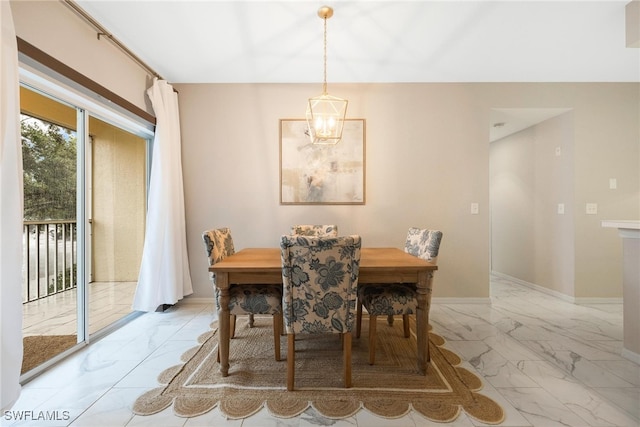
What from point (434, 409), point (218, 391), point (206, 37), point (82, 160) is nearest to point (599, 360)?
point (434, 409)

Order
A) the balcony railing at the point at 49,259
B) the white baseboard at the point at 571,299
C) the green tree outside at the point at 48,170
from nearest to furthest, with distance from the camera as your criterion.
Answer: the green tree outside at the point at 48,170, the balcony railing at the point at 49,259, the white baseboard at the point at 571,299

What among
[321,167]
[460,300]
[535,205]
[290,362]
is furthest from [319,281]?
[535,205]

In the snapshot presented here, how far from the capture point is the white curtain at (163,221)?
2863mm

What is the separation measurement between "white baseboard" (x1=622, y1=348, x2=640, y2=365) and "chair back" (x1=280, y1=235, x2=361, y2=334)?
210cm

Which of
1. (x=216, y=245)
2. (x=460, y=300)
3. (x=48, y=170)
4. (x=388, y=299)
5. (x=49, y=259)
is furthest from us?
(x=460, y=300)

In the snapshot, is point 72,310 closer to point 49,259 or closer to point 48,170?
point 49,259

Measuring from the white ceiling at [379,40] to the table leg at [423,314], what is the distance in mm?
2003

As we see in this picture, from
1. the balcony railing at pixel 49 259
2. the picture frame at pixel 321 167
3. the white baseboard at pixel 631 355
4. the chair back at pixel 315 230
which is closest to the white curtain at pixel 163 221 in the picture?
the balcony railing at pixel 49 259

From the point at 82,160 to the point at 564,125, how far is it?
5.04 m

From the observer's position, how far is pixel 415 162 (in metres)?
3.35

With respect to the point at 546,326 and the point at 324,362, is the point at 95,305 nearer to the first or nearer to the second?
the point at 324,362

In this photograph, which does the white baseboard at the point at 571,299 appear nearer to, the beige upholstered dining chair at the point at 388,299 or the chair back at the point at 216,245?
the beige upholstered dining chair at the point at 388,299

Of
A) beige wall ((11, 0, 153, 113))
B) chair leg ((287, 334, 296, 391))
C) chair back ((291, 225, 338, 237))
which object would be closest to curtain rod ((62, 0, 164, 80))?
beige wall ((11, 0, 153, 113))

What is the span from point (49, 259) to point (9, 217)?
1908 mm
